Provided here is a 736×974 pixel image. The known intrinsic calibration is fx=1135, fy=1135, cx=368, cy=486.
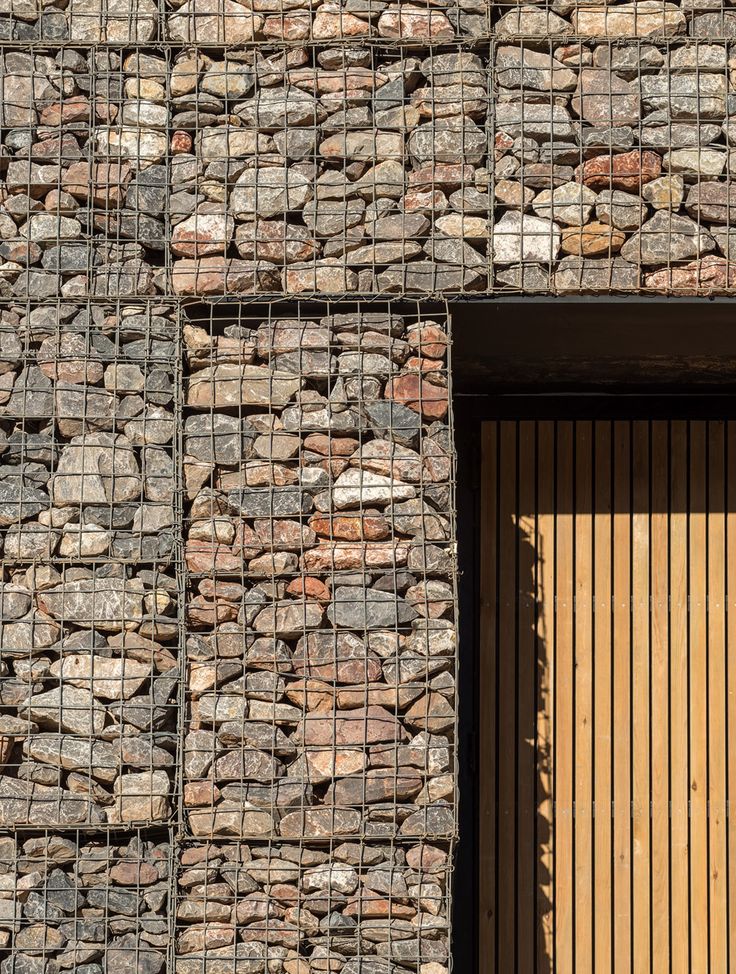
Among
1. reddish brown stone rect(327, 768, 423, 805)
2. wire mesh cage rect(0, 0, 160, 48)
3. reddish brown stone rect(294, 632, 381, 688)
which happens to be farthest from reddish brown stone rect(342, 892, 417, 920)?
wire mesh cage rect(0, 0, 160, 48)

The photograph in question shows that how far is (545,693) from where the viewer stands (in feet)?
17.8

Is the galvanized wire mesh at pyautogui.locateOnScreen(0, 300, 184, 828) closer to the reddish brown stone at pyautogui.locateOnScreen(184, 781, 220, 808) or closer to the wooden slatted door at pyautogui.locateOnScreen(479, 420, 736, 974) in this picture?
the reddish brown stone at pyautogui.locateOnScreen(184, 781, 220, 808)

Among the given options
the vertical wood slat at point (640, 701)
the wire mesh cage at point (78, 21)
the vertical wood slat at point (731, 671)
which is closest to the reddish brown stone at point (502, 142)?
the wire mesh cage at point (78, 21)

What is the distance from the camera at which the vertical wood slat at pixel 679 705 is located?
17.5ft

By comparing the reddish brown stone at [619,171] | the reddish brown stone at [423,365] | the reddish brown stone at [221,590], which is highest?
the reddish brown stone at [619,171]

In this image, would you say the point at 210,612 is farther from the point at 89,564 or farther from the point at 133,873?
the point at 133,873

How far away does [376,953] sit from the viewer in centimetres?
430

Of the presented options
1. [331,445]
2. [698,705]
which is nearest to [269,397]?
[331,445]

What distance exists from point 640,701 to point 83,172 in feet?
11.3

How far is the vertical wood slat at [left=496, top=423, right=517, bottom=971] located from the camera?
5.35m

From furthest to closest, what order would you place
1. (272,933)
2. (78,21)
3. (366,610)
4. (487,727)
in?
(487,727) < (78,21) < (366,610) < (272,933)

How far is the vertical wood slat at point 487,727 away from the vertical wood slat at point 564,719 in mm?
300

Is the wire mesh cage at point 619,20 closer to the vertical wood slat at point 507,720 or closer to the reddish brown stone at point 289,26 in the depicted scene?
the reddish brown stone at point 289,26

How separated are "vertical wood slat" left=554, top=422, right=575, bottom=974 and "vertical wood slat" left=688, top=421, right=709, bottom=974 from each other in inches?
22.5
